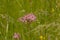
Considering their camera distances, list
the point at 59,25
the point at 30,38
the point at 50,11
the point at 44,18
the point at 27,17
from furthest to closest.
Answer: the point at 50,11 → the point at 44,18 → the point at 30,38 → the point at 27,17 → the point at 59,25

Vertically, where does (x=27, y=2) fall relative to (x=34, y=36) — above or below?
above

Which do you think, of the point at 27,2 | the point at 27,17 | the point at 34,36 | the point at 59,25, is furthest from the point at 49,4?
the point at 59,25

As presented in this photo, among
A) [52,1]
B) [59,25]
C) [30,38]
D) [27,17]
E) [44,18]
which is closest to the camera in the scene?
[59,25]

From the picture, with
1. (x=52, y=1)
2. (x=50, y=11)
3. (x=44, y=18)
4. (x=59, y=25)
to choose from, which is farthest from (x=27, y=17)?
(x=52, y=1)

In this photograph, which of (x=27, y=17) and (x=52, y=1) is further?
(x=52, y=1)

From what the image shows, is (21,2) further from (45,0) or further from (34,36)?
(34,36)

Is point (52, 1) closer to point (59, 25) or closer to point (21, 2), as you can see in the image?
point (21, 2)

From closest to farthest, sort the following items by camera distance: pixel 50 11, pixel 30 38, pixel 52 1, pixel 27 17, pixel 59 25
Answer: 1. pixel 59 25
2. pixel 27 17
3. pixel 30 38
4. pixel 50 11
5. pixel 52 1

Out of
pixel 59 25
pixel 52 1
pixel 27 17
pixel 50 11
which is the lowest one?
pixel 59 25

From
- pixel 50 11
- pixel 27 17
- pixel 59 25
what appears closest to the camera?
pixel 59 25
